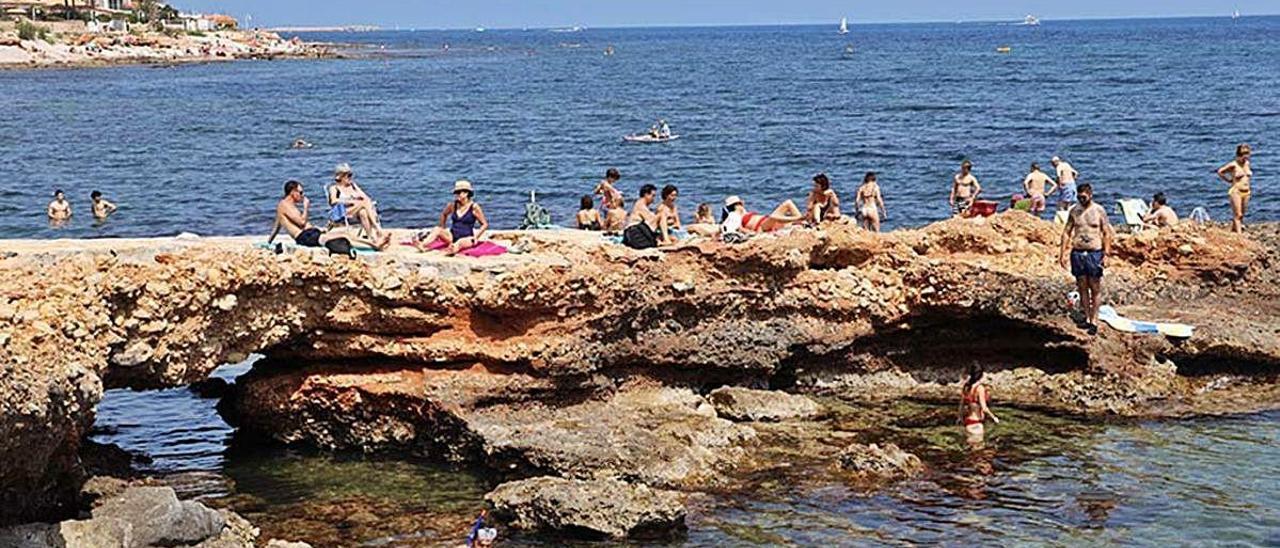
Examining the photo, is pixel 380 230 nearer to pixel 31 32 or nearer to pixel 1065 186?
pixel 1065 186

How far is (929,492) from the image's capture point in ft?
56.0

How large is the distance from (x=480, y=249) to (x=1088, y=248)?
815cm

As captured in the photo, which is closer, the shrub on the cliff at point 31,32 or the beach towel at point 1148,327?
the beach towel at point 1148,327

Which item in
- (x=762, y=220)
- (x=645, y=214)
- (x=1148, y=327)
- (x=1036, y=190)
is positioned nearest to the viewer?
(x=1148, y=327)

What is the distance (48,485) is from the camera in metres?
13.8

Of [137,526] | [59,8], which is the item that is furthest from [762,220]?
[59,8]

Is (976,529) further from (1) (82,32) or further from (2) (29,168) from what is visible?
(1) (82,32)

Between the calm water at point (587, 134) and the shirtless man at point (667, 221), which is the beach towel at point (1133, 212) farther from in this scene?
the shirtless man at point (667, 221)

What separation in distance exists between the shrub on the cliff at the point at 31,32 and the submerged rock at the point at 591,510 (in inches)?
4531

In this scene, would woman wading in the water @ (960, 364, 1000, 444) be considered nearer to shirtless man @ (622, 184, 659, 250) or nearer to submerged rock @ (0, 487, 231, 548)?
shirtless man @ (622, 184, 659, 250)

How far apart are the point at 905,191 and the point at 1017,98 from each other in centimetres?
3801

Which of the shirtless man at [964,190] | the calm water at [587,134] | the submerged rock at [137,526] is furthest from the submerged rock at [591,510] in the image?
the calm water at [587,134]

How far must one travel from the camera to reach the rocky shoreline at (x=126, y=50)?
11281 centimetres

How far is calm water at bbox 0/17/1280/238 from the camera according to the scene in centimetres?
4262
